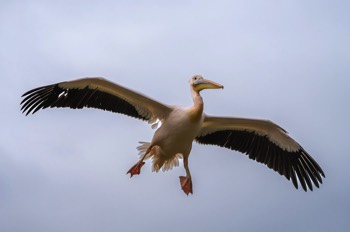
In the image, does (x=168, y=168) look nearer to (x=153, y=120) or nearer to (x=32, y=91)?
(x=153, y=120)

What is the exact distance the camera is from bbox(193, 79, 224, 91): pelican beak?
1157 cm

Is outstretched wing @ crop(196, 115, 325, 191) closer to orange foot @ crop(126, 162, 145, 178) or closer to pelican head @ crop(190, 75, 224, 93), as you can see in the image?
pelican head @ crop(190, 75, 224, 93)

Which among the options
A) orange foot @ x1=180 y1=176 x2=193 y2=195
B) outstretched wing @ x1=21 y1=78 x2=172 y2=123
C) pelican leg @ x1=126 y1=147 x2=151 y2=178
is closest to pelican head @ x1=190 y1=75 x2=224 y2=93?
outstretched wing @ x1=21 y1=78 x2=172 y2=123

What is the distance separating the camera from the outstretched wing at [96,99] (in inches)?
462

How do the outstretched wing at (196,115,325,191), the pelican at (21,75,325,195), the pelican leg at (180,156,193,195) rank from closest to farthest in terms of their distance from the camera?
the pelican at (21,75,325,195)
the pelican leg at (180,156,193,195)
the outstretched wing at (196,115,325,191)

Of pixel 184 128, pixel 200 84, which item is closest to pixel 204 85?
pixel 200 84

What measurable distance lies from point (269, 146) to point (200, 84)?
6.17 feet

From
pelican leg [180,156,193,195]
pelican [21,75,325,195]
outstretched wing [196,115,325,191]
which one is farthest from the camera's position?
outstretched wing [196,115,325,191]

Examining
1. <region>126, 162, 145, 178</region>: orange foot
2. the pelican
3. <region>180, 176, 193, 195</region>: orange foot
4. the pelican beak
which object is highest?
the pelican beak

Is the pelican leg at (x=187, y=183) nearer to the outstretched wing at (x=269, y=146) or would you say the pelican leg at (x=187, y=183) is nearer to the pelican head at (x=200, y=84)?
the outstretched wing at (x=269, y=146)

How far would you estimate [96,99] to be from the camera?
11969 millimetres

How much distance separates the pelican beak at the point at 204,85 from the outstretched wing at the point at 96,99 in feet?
1.96

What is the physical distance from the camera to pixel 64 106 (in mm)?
11969

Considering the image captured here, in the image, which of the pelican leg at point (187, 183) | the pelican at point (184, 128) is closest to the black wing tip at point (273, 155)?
the pelican at point (184, 128)
